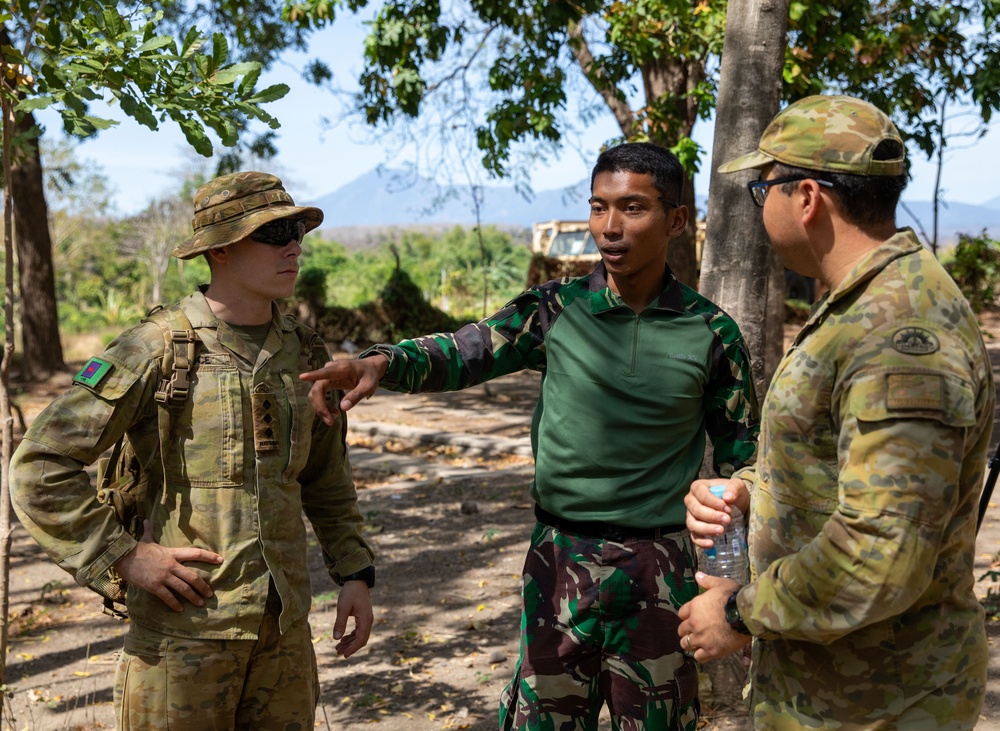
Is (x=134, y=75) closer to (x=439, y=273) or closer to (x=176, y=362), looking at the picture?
(x=176, y=362)

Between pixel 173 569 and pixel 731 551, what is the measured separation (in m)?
1.28

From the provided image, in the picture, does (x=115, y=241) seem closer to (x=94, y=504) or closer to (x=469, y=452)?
(x=469, y=452)

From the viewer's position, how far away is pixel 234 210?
8.32 ft

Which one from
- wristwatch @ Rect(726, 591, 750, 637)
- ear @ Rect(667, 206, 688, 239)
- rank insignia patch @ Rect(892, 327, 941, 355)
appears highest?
ear @ Rect(667, 206, 688, 239)

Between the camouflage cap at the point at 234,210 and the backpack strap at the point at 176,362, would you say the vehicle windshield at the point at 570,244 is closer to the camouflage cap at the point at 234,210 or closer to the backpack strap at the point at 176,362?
the camouflage cap at the point at 234,210

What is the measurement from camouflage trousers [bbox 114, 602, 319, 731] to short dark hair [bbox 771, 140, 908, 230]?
Answer: 1618mm

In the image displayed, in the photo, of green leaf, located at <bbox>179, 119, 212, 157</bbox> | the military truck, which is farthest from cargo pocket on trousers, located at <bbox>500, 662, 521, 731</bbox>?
the military truck

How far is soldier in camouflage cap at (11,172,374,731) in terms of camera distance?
2.34 m

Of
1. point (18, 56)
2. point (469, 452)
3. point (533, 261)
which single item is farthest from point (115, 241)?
point (18, 56)

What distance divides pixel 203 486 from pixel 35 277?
13970 millimetres

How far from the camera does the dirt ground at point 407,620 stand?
4.21m

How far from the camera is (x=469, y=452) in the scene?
971cm

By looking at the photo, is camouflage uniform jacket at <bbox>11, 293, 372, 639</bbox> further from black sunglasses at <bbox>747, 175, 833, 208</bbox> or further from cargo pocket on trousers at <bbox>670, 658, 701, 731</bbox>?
black sunglasses at <bbox>747, 175, 833, 208</bbox>

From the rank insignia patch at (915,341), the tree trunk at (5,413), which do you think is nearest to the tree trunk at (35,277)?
the tree trunk at (5,413)
